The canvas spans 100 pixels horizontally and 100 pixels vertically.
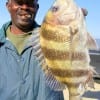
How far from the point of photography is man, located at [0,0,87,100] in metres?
5.42

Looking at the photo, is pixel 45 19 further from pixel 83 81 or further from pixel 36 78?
pixel 36 78

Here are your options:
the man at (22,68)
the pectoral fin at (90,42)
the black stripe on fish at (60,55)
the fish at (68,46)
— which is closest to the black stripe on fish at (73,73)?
the fish at (68,46)

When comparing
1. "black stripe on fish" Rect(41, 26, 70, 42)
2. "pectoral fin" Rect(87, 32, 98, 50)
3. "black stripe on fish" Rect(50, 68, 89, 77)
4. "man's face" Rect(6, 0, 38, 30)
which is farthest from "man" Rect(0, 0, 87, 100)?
"pectoral fin" Rect(87, 32, 98, 50)

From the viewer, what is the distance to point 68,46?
407 cm

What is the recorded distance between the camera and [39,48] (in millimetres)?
4289

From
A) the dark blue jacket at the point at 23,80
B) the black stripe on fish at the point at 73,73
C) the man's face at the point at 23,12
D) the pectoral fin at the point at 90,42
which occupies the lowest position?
the dark blue jacket at the point at 23,80

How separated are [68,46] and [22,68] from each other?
1531 millimetres

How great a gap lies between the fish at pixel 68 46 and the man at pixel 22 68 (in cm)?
121

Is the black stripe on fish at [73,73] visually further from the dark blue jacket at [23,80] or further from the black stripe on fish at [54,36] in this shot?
the dark blue jacket at [23,80]

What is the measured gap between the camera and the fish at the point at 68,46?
13.2ft

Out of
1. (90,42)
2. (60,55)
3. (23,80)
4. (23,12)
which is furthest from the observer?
(23,80)

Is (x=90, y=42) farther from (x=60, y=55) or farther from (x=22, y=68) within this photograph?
(x=22, y=68)

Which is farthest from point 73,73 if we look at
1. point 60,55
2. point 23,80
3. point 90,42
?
point 23,80

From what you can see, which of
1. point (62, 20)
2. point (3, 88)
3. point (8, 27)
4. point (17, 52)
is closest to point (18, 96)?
point (3, 88)
